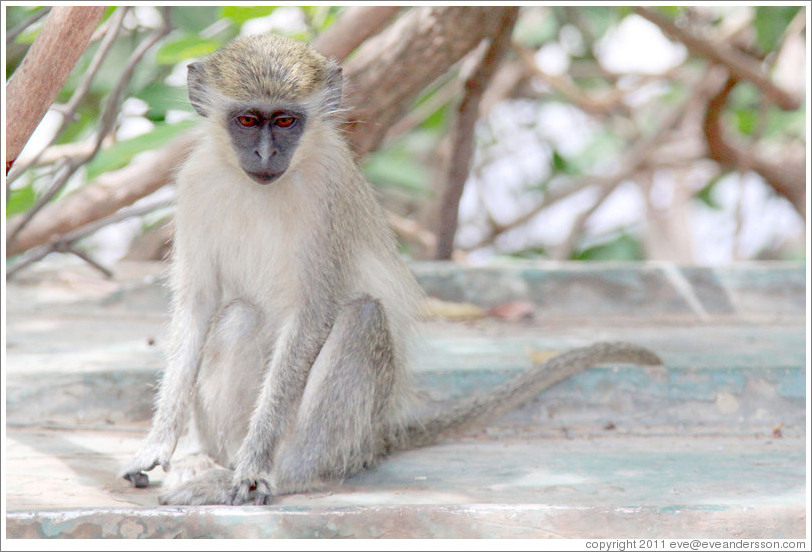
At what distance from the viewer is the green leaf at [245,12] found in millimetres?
4723

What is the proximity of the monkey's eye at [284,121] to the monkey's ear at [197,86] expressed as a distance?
0.34m

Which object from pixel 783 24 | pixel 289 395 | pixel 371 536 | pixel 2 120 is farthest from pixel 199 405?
pixel 783 24

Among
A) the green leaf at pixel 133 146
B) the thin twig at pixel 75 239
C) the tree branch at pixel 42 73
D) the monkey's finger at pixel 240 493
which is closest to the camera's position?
the tree branch at pixel 42 73

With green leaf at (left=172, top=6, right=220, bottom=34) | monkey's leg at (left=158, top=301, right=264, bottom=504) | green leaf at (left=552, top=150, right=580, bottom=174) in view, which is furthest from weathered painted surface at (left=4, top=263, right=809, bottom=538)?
green leaf at (left=552, top=150, right=580, bottom=174)

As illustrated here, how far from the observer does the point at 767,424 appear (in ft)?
12.9

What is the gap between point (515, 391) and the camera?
3.79 m

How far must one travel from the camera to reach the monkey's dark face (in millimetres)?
3092

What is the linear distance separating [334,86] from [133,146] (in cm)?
142

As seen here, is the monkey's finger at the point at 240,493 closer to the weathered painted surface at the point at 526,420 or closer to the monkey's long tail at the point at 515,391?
the weathered painted surface at the point at 526,420

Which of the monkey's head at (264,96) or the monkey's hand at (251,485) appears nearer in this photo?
the monkey's hand at (251,485)

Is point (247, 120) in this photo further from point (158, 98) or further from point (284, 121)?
point (158, 98)

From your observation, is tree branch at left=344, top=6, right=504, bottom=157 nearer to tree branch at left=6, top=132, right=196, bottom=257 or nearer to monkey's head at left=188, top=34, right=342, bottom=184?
tree branch at left=6, top=132, right=196, bottom=257

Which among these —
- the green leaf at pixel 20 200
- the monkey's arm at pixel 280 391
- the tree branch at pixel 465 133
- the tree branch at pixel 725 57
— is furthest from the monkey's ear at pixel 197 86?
the tree branch at pixel 725 57

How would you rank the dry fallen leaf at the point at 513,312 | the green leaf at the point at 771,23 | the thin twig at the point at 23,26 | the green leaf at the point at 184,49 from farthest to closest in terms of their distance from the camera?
the green leaf at the point at 771,23 → the dry fallen leaf at the point at 513,312 → the green leaf at the point at 184,49 → the thin twig at the point at 23,26
